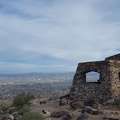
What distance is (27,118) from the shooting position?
60.5 feet

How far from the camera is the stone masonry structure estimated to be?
77.0 ft

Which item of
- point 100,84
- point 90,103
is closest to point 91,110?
point 90,103

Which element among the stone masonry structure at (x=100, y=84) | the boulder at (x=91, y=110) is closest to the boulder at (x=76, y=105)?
the boulder at (x=91, y=110)

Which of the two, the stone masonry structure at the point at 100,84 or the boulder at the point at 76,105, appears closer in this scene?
the boulder at the point at 76,105

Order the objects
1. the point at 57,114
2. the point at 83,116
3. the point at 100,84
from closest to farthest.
Result: the point at 83,116
the point at 57,114
the point at 100,84

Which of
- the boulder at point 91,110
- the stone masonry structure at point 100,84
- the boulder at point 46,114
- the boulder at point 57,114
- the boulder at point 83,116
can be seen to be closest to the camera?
the boulder at point 83,116

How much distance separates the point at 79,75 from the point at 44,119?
6.63 m

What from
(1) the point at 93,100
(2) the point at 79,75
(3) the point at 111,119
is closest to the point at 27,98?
(2) the point at 79,75

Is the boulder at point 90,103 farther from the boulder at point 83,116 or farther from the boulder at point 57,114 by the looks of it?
the boulder at point 83,116

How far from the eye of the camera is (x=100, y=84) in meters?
23.9

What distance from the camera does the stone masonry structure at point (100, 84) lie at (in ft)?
77.0

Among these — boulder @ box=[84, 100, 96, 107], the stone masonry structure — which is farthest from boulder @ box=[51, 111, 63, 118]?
the stone masonry structure

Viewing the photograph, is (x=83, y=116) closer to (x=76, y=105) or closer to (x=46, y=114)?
(x=46, y=114)

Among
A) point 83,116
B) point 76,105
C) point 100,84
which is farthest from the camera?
point 100,84
